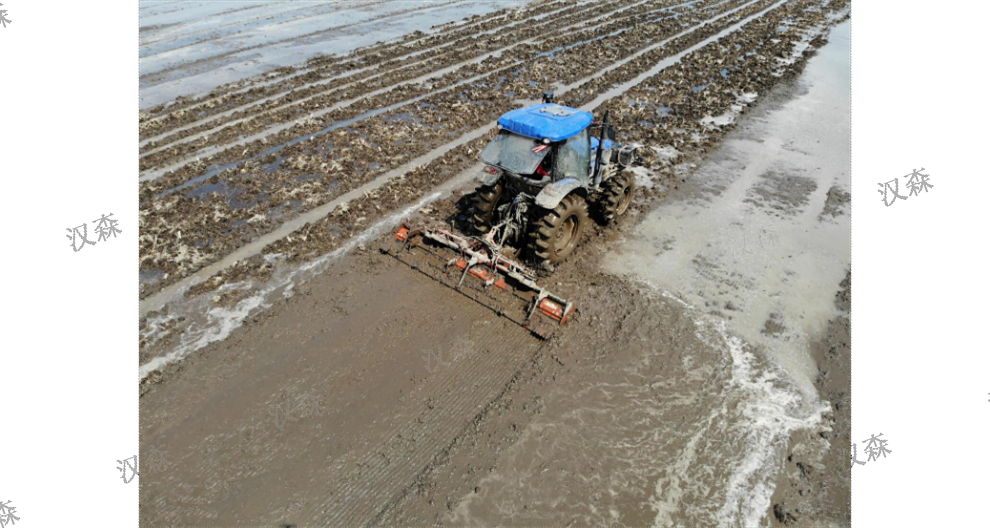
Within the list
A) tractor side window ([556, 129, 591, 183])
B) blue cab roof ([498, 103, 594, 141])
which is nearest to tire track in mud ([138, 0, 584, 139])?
blue cab roof ([498, 103, 594, 141])

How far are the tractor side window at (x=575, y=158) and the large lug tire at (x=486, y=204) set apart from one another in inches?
37.5

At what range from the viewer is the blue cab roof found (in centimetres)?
690

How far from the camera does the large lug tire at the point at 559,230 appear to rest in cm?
711

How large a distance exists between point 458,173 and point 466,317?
15.4 feet

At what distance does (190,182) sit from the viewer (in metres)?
10.1

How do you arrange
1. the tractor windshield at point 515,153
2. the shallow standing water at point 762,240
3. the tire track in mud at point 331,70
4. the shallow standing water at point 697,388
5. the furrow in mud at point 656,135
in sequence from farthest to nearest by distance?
the tire track in mud at point 331,70
the furrow in mud at point 656,135
the shallow standing water at point 762,240
the tractor windshield at point 515,153
the shallow standing water at point 697,388

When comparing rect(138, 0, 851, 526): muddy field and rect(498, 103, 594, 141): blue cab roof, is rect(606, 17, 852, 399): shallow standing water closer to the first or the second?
rect(138, 0, 851, 526): muddy field

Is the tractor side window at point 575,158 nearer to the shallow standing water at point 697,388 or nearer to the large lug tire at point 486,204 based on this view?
the large lug tire at point 486,204

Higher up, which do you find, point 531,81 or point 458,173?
point 531,81

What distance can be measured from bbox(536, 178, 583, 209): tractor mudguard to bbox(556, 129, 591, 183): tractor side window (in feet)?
0.41

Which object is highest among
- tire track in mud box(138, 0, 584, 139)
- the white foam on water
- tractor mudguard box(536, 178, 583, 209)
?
tire track in mud box(138, 0, 584, 139)

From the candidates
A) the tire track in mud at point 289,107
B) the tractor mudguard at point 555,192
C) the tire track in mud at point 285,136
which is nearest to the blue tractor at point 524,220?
the tractor mudguard at point 555,192
